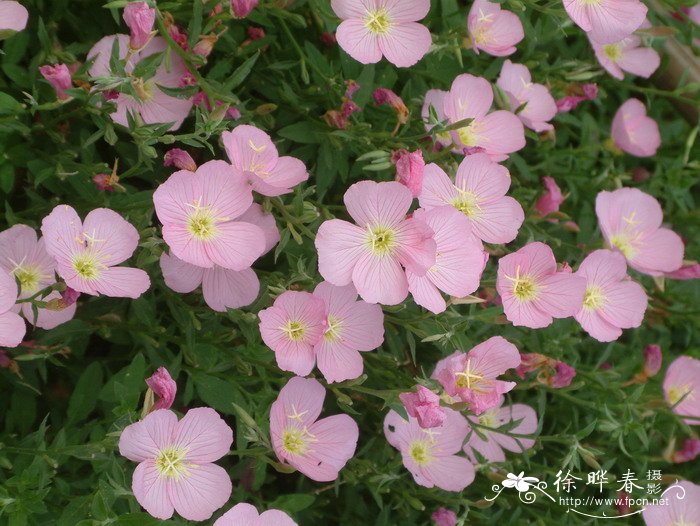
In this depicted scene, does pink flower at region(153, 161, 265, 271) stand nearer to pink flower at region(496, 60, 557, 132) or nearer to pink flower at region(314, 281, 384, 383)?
pink flower at region(314, 281, 384, 383)

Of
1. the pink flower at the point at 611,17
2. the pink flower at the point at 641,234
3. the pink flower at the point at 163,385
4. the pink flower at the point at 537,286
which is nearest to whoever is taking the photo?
the pink flower at the point at 163,385

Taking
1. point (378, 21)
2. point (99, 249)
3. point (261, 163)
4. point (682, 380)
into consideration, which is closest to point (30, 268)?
point (99, 249)

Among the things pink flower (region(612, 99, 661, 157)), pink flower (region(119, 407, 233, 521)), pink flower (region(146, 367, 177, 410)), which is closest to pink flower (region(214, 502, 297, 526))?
pink flower (region(119, 407, 233, 521))

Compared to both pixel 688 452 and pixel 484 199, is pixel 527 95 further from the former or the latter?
pixel 688 452

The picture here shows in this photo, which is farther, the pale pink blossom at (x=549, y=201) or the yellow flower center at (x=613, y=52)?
the yellow flower center at (x=613, y=52)

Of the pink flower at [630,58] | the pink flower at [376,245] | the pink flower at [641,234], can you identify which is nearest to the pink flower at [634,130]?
the pink flower at [630,58]

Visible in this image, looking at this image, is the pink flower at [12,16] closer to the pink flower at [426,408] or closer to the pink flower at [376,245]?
the pink flower at [376,245]

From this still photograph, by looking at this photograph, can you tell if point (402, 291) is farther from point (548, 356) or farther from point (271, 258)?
point (548, 356)
